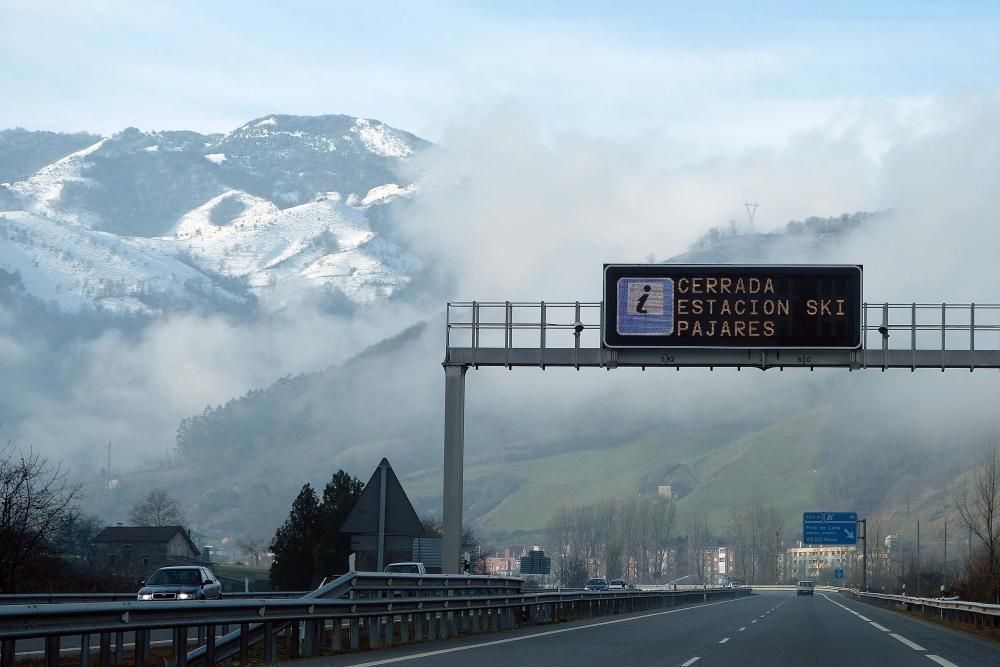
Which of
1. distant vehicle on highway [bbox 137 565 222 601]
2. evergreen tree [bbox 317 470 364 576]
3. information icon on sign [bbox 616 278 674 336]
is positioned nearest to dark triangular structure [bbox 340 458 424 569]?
distant vehicle on highway [bbox 137 565 222 601]

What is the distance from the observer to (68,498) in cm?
4556

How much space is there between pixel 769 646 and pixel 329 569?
5368 cm

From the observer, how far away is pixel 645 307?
4444cm

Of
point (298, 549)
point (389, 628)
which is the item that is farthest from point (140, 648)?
point (298, 549)

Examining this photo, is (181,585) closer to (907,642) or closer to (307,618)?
(307,618)

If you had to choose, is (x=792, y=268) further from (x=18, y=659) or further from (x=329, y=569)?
(x=329, y=569)

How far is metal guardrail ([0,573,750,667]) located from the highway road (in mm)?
755

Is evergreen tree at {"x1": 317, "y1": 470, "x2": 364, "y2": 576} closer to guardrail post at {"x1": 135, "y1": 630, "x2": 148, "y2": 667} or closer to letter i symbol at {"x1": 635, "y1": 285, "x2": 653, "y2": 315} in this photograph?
letter i symbol at {"x1": 635, "y1": 285, "x2": 653, "y2": 315}

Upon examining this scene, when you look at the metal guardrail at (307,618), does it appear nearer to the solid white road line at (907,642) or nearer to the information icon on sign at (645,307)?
the information icon on sign at (645,307)

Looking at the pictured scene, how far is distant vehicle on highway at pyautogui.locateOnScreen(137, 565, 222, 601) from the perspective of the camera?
38.2m

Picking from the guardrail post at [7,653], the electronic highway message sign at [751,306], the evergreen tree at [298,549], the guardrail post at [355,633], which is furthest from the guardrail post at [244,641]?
the evergreen tree at [298,549]

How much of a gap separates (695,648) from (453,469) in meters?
18.8

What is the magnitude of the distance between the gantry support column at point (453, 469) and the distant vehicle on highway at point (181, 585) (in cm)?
755

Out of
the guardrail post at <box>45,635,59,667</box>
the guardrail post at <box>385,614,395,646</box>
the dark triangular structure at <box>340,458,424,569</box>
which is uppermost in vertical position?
the dark triangular structure at <box>340,458,424,569</box>
